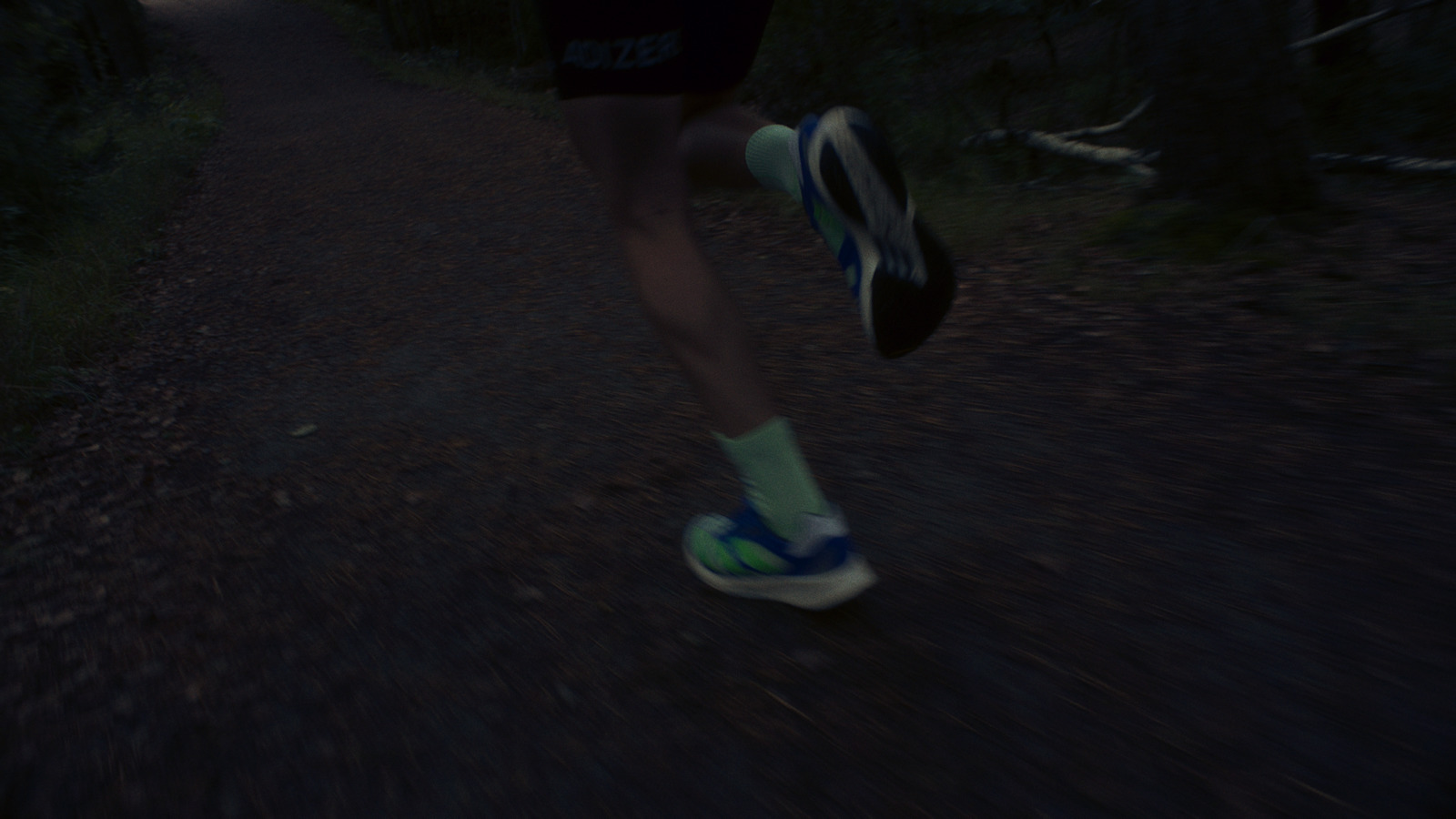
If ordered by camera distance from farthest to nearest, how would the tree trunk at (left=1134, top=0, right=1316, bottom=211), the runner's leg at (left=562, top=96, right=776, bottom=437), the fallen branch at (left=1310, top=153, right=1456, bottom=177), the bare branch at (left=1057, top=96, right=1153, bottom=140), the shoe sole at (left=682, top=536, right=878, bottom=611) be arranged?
the bare branch at (left=1057, top=96, right=1153, bottom=140) → the fallen branch at (left=1310, top=153, right=1456, bottom=177) → the tree trunk at (left=1134, top=0, right=1316, bottom=211) → the shoe sole at (left=682, top=536, right=878, bottom=611) → the runner's leg at (left=562, top=96, right=776, bottom=437)

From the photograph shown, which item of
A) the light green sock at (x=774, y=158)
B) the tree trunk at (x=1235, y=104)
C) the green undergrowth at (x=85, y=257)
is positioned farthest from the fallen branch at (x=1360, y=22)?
the green undergrowth at (x=85, y=257)

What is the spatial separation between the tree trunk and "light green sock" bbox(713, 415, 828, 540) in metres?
2.85

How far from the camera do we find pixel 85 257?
6164mm

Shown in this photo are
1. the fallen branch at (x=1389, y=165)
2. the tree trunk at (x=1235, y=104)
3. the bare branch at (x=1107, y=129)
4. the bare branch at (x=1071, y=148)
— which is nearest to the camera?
the tree trunk at (x=1235, y=104)

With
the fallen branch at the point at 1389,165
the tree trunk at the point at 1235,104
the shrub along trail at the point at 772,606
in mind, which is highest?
the tree trunk at the point at 1235,104

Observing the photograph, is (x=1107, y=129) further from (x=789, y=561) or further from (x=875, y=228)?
(x=789, y=561)

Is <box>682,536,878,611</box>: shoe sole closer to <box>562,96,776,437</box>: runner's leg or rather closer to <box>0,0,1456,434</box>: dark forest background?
<box>562,96,776,437</box>: runner's leg

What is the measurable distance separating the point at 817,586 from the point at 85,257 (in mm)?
6985

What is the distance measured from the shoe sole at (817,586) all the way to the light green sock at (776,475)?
4.2 inches

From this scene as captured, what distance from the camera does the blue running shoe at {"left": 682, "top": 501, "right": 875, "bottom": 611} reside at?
1.47 m

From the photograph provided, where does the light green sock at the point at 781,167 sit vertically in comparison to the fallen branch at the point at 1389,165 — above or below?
above

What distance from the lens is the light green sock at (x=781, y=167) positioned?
4.95 feet

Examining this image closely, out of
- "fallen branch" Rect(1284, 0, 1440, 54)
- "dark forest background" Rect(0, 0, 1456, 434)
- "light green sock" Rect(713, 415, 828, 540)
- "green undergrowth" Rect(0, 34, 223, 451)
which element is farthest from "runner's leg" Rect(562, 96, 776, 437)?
"fallen branch" Rect(1284, 0, 1440, 54)

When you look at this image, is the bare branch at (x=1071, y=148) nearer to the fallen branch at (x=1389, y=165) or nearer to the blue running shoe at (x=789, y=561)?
the fallen branch at (x=1389, y=165)
